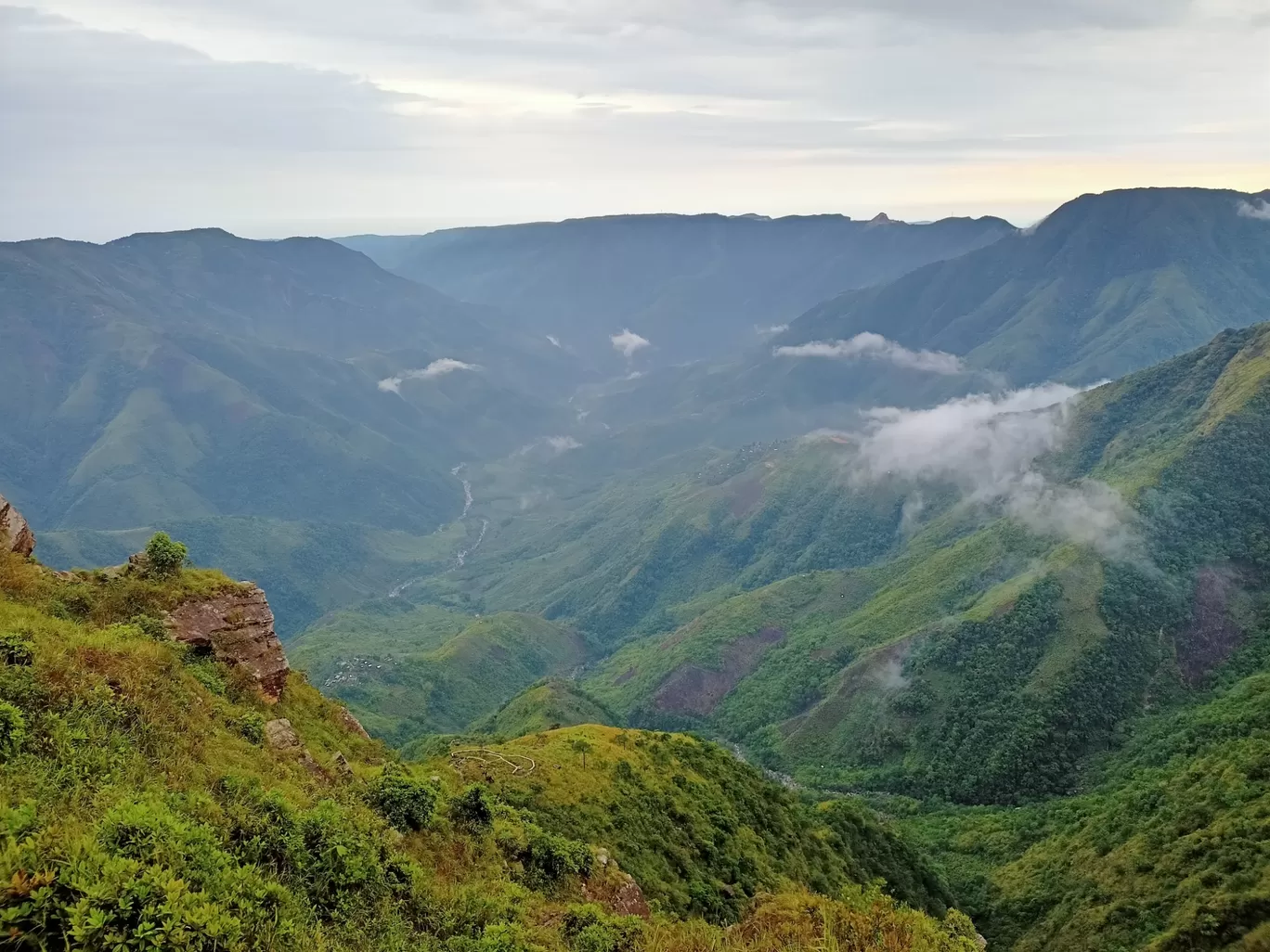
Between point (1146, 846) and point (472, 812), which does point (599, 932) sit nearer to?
point (472, 812)

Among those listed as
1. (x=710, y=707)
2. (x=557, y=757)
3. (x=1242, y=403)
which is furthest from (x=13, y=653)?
(x=1242, y=403)

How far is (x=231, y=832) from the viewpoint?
2114 centimetres

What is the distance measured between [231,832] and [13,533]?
20.1m

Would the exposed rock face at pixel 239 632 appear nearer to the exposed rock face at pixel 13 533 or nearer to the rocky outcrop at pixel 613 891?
the exposed rock face at pixel 13 533

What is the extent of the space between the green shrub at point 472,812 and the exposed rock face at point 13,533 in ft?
66.3

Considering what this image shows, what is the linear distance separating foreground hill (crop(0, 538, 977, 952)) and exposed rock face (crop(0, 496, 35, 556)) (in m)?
1.28

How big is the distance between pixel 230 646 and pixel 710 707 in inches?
6660

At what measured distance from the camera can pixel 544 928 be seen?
2497 cm

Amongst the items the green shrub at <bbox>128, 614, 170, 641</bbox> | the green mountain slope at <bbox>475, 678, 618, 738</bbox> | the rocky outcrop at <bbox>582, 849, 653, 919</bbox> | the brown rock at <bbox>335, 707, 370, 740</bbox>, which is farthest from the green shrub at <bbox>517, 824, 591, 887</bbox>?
the green mountain slope at <bbox>475, 678, 618, 738</bbox>

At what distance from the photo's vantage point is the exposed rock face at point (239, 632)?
110 feet

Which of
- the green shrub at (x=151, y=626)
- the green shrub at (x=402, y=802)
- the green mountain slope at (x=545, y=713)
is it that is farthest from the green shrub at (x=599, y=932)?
the green mountain slope at (x=545, y=713)

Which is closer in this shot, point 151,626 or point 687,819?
point 151,626

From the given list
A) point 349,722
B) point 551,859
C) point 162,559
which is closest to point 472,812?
point 551,859

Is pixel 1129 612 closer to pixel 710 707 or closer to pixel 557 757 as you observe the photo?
pixel 710 707
